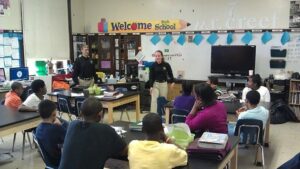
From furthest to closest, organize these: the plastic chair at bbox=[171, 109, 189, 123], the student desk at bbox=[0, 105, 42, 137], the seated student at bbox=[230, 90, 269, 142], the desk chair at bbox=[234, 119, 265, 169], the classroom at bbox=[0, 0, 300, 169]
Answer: the plastic chair at bbox=[171, 109, 189, 123]
the seated student at bbox=[230, 90, 269, 142]
the desk chair at bbox=[234, 119, 265, 169]
the student desk at bbox=[0, 105, 42, 137]
the classroom at bbox=[0, 0, 300, 169]

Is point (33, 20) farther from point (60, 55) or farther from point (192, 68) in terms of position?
point (192, 68)

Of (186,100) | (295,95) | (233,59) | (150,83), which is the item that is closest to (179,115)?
(186,100)

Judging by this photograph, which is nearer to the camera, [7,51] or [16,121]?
[16,121]

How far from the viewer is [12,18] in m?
7.66

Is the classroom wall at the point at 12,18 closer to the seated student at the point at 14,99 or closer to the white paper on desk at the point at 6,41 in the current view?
the white paper on desk at the point at 6,41

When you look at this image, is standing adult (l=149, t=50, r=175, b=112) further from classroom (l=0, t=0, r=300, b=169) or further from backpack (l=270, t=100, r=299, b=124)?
backpack (l=270, t=100, r=299, b=124)

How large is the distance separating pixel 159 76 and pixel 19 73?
3319mm

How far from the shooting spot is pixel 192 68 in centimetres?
819

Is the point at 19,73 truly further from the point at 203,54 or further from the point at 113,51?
the point at 203,54

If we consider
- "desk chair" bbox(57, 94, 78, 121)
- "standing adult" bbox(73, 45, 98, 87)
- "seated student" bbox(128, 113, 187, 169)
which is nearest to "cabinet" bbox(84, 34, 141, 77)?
"standing adult" bbox(73, 45, 98, 87)

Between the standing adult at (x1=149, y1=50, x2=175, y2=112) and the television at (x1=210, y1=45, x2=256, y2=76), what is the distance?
1.35m

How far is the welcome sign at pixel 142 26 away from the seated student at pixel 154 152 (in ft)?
20.4

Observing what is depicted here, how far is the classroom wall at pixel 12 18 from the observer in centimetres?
747

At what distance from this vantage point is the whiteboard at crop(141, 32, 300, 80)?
7051 mm
